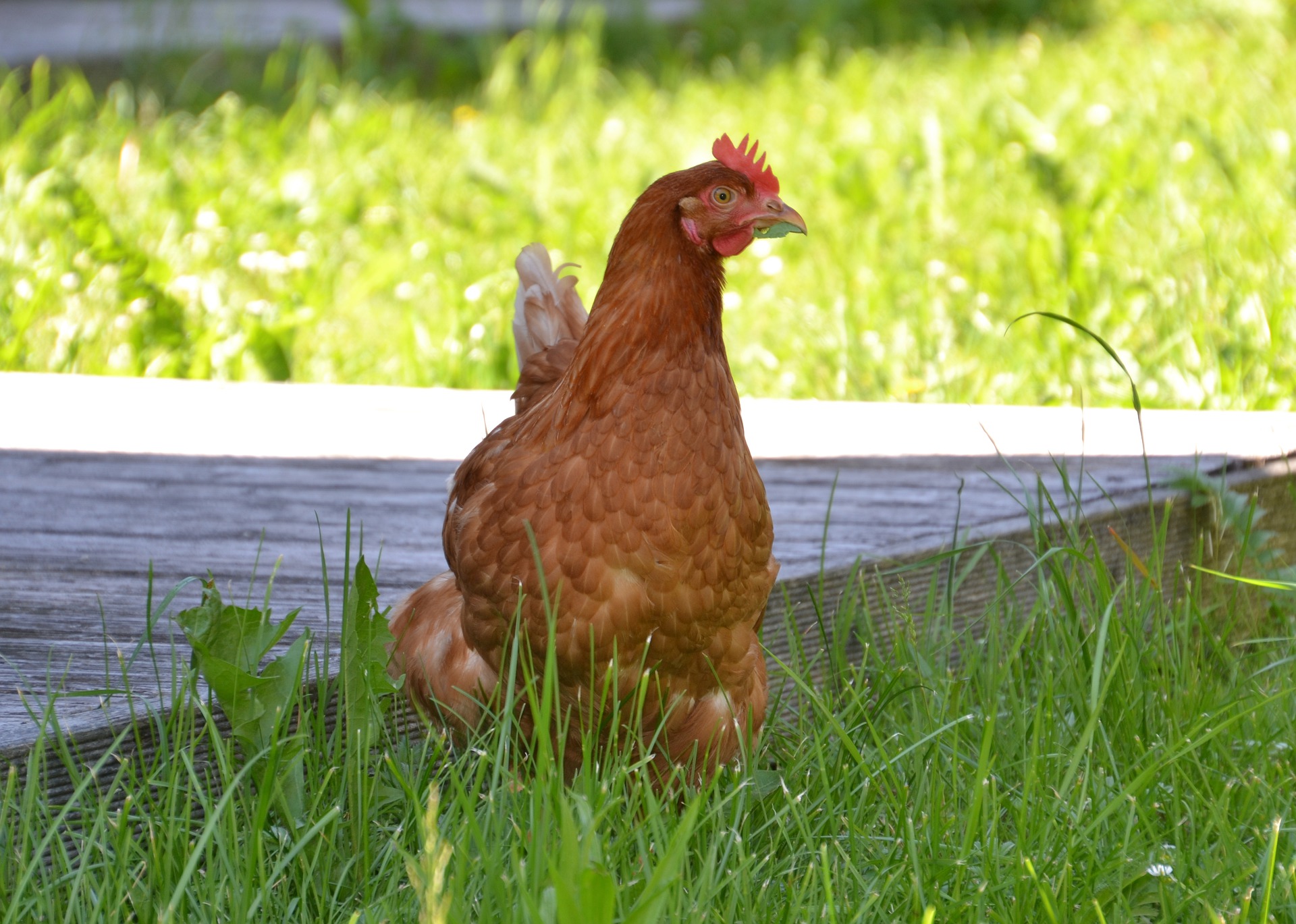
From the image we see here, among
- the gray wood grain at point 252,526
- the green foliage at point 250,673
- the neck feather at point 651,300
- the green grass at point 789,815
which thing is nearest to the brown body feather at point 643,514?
the neck feather at point 651,300

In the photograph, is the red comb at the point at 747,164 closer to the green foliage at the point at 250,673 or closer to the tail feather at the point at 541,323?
the tail feather at the point at 541,323

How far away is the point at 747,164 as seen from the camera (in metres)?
2.12

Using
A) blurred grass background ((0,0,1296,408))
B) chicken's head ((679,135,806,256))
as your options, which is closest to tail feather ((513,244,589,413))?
chicken's head ((679,135,806,256))

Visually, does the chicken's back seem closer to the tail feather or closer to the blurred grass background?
the tail feather

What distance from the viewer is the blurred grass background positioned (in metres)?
4.41

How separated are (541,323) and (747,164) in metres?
0.69

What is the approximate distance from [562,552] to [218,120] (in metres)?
5.39

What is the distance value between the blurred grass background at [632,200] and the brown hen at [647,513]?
2295 millimetres

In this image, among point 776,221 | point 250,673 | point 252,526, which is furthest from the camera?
point 252,526

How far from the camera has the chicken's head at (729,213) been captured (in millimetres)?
2008

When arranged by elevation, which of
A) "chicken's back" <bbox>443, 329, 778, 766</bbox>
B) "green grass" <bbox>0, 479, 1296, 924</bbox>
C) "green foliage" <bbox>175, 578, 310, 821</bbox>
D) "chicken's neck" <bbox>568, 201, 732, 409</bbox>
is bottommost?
"green grass" <bbox>0, 479, 1296, 924</bbox>

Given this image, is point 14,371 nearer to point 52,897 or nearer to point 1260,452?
point 52,897

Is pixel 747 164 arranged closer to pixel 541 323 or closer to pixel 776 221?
pixel 776 221

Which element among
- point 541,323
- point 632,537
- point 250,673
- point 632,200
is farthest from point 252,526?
point 632,200
